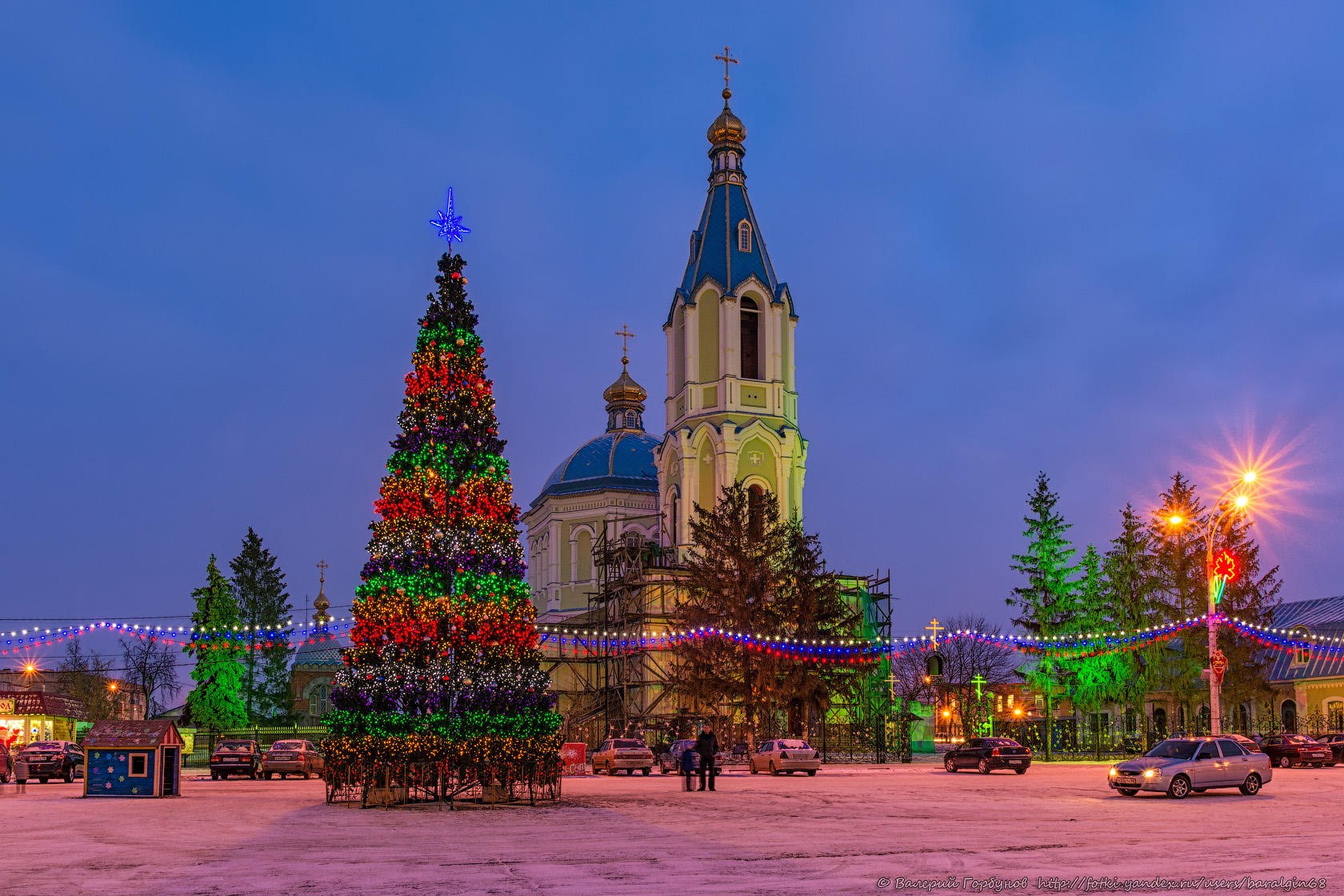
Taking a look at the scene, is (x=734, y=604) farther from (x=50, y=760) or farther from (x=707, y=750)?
(x=50, y=760)

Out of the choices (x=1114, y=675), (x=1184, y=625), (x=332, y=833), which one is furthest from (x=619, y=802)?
(x=1114, y=675)

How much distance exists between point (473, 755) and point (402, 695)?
172cm

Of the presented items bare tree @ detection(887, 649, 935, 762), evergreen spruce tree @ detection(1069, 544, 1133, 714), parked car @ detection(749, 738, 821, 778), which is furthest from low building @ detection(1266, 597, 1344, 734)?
parked car @ detection(749, 738, 821, 778)

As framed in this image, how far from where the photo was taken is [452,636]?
25641mm

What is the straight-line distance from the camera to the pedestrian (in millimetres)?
29569

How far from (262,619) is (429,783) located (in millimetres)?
56708

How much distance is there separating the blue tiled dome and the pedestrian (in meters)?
48.0

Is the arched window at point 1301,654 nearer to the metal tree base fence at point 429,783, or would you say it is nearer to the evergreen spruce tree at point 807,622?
the evergreen spruce tree at point 807,622

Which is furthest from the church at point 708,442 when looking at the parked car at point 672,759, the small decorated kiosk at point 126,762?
the small decorated kiosk at point 126,762

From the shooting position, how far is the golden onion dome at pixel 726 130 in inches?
2594

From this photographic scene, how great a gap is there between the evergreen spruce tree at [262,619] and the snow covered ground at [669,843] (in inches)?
1903

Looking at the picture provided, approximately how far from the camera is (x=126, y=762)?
95.5 ft

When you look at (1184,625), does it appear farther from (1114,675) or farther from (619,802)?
(619,802)

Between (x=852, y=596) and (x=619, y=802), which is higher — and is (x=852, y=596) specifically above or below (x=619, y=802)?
above
